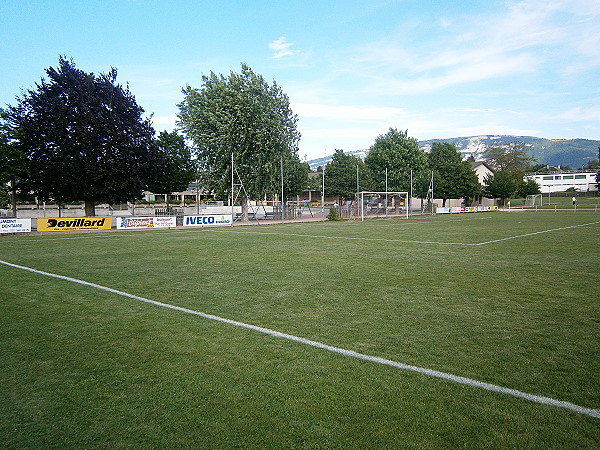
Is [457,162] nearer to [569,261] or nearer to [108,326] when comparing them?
[569,261]

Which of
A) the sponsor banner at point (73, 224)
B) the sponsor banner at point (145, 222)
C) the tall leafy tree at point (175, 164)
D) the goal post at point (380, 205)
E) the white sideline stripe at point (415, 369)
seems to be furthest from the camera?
the goal post at point (380, 205)

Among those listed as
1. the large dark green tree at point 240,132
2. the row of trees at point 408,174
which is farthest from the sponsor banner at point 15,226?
the row of trees at point 408,174

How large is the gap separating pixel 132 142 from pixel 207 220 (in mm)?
9253

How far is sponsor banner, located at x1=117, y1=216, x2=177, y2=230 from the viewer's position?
27.7 meters

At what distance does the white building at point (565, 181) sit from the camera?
11869 centimetres

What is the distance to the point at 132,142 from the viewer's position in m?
34.2

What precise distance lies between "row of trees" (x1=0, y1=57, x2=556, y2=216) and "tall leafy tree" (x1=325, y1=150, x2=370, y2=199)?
11375mm

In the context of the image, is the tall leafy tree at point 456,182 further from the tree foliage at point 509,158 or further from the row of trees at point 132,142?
the tree foliage at point 509,158

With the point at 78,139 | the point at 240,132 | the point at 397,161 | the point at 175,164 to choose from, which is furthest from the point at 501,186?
the point at 78,139

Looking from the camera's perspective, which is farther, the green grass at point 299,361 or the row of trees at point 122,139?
the row of trees at point 122,139

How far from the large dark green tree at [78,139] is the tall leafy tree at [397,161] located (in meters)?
35.9

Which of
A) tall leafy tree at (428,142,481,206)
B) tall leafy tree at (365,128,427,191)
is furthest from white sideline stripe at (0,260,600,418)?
tall leafy tree at (428,142,481,206)

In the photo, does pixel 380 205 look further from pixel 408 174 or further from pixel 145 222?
pixel 145 222

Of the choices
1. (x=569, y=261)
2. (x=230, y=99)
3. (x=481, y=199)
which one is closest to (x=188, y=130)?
(x=230, y=99)
